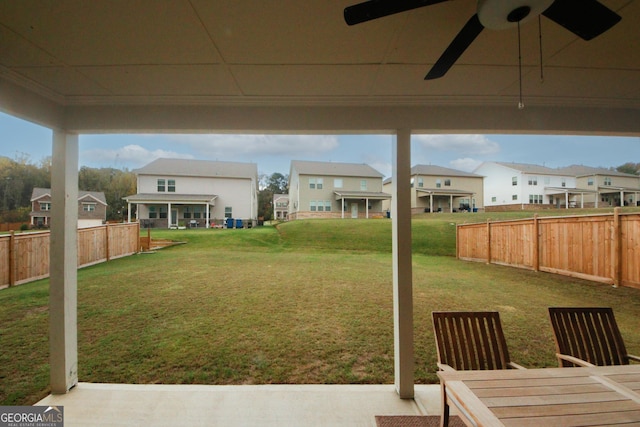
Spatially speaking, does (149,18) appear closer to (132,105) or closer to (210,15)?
(210,15)

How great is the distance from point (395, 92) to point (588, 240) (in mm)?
5323

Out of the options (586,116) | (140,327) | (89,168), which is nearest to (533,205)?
(586,116)

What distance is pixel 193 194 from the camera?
18984 mm

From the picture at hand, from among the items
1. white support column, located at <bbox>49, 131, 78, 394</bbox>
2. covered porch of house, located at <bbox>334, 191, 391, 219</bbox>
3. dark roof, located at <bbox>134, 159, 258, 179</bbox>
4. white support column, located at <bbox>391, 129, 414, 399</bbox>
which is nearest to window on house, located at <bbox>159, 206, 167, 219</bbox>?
dark roof, located at <bbox>134, 159, 258, 179</bbox>

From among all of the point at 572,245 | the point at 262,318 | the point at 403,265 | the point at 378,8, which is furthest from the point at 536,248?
the point at 378,8

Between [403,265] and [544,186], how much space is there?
24.8 metres

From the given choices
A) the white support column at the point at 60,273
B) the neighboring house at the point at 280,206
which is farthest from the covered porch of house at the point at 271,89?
the neighboring house at the point at 280,206

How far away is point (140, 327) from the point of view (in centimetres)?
391

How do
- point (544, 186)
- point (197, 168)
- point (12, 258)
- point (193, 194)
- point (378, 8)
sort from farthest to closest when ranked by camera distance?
1. point (544, 186)
2. point (197, 168)
3. point (193, 194)
4. point (12, 258)
5. point (378, 8)

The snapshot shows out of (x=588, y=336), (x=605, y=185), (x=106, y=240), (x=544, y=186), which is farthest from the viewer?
(x=544, y=186)

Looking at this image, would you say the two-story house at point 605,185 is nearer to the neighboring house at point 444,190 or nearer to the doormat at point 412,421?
the neighboring house at point 444,190

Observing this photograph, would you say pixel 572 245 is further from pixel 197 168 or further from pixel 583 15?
pixel 197 168

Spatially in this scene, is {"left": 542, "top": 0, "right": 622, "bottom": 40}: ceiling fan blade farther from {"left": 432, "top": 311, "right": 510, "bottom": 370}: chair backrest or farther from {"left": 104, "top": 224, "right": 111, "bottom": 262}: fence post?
Result: {"left": 104, "top": 224, "right": 111, "bottom": 262}: fence post

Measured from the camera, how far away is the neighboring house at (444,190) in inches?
830
